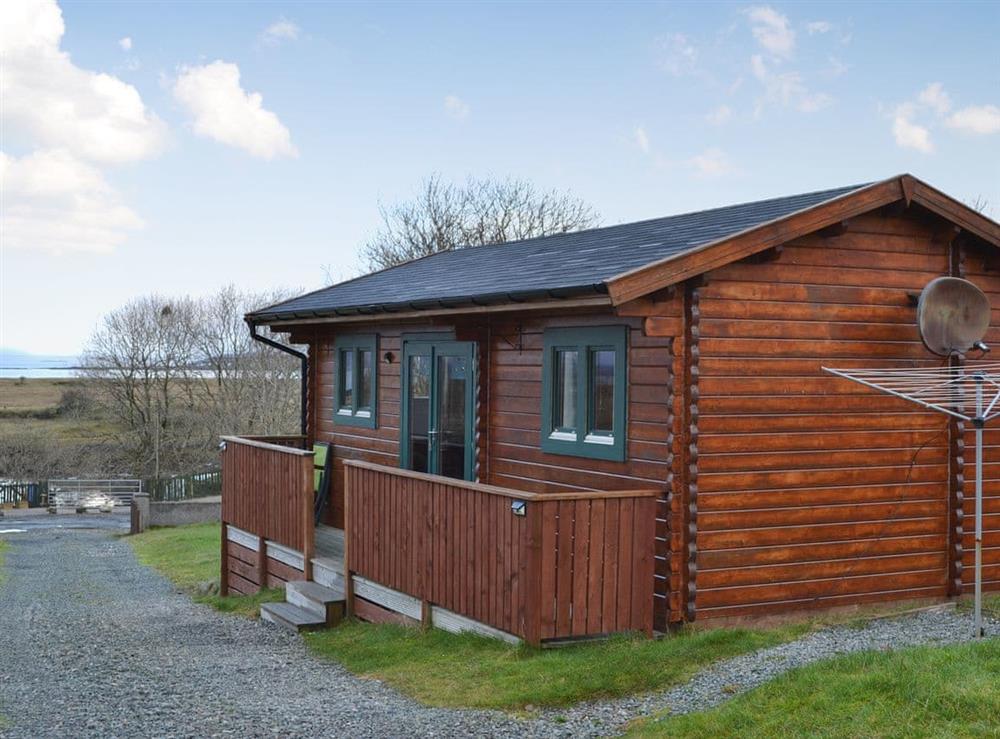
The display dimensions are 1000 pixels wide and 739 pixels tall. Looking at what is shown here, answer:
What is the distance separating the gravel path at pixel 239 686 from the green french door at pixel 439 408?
2.56m

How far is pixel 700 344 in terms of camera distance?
913 cm

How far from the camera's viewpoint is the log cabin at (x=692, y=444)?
884cm

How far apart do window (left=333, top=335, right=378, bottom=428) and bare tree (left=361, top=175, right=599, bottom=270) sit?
34.9m

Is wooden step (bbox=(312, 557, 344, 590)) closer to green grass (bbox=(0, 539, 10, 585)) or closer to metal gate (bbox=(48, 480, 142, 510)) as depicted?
green grass (bbox=(0, 539, 10, 585))

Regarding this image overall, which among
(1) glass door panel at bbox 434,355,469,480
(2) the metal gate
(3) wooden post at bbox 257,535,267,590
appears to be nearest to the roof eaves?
(1) glass door panel at bbox 434,355,469,480

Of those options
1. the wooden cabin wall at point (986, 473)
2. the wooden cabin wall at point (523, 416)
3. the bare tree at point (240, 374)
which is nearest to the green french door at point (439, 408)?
the wooden cabin wall at point (523, 416)

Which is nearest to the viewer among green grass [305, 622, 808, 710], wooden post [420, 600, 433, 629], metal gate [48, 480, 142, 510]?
green grass [305, 622, 808, 710]

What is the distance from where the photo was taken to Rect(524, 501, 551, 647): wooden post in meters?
8.45

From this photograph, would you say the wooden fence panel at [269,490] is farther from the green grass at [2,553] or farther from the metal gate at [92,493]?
the metal gate at [92,493]

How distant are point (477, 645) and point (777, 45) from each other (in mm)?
30821

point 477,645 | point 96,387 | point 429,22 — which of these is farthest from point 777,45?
point 96,387

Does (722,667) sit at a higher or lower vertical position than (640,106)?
lower

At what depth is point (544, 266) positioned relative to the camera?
11164 mm

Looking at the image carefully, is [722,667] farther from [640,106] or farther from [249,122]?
[249,122]
